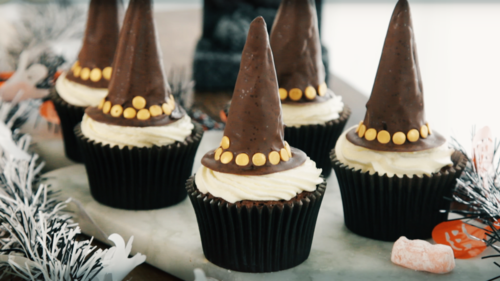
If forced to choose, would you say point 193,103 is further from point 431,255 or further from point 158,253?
point 431,255

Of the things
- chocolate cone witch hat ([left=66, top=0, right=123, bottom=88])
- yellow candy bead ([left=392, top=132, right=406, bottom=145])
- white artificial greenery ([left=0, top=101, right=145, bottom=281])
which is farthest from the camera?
chocolate cone witch hat ([left=66, top=0, right=123, bottom=88])

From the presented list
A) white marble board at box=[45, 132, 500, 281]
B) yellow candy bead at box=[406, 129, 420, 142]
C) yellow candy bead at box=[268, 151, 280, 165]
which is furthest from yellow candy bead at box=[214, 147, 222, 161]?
yellow candy bead at box=[406, 129, 420, 142]

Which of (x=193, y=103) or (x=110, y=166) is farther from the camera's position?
(x=193, y=103)

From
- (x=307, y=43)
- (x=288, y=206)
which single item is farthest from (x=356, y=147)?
(x=307, y=43)

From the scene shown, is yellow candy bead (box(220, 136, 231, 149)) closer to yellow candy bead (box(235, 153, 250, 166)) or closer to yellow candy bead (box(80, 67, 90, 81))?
yellow candy bead (box(235, 153, 250, 166))

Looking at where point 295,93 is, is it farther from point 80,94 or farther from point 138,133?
point 80,94

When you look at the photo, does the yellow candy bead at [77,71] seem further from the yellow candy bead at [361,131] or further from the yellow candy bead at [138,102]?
the yellow candy bead at [361,131]

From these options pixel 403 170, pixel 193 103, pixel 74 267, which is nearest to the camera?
pixel 74 267

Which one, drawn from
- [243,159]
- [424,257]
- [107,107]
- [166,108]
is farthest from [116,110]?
[424,257]
